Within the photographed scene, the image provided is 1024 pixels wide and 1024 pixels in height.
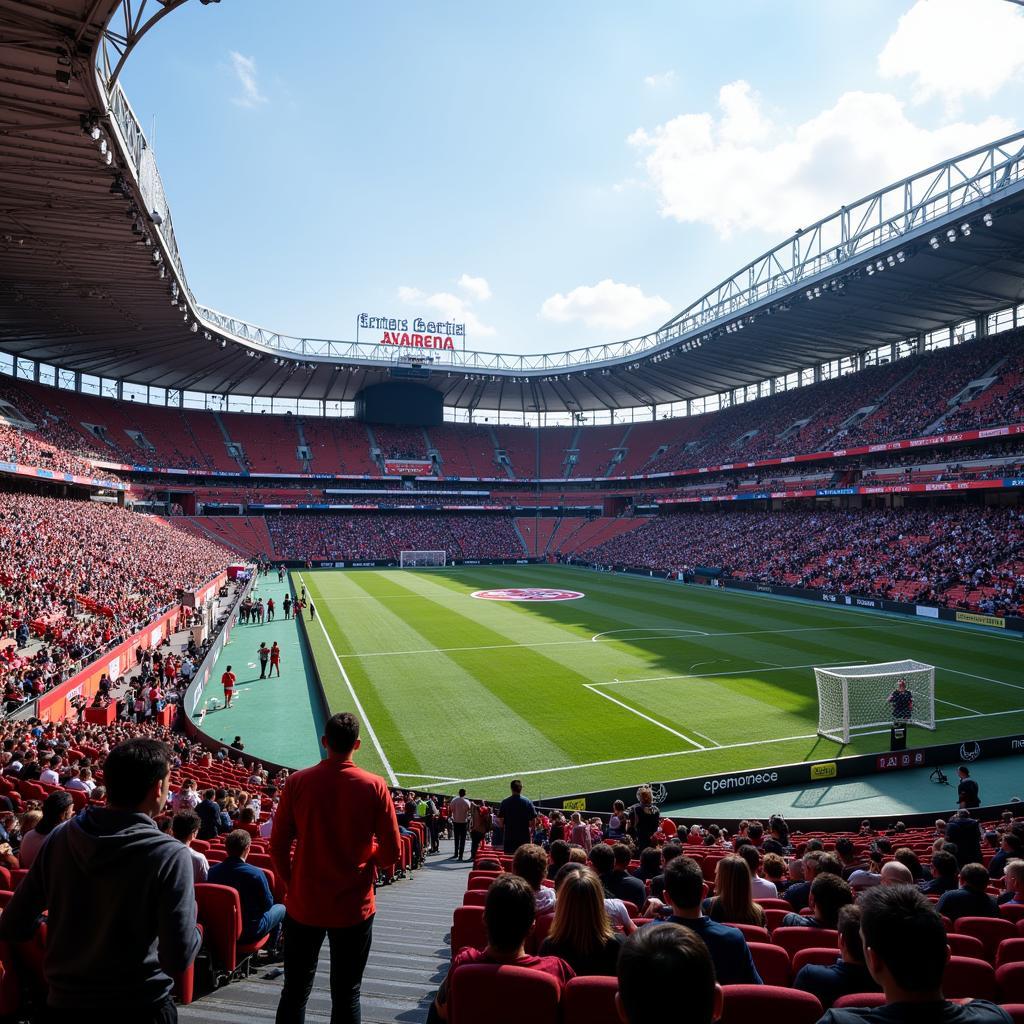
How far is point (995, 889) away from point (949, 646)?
2646 cm

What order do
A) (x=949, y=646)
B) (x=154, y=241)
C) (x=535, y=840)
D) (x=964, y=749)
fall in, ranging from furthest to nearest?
(x=949, y=646), (x=154, y=241), (x=964, y=749), (x=535, y=840)

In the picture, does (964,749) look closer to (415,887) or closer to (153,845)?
(415,887)

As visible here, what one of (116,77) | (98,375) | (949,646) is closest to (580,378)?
(98,375)

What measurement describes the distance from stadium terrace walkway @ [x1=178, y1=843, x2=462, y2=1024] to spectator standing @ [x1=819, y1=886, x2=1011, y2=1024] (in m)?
3.39

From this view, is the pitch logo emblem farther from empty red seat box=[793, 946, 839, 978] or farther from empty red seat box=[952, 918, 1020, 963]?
empty red seat box=[793, 946, 839, 978]


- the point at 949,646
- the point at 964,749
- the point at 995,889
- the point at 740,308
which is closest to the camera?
the point at 995,889

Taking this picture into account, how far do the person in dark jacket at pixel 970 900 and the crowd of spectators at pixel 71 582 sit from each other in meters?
20.2

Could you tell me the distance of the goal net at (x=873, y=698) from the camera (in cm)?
1903

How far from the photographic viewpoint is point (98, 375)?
68.6 metres

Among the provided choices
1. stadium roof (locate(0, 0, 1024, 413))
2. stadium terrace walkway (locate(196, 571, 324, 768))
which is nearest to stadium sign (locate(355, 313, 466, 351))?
stadium roof (locate(0, 0, 1024, 413))

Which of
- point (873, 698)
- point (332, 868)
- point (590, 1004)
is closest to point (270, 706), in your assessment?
point (873, 698)

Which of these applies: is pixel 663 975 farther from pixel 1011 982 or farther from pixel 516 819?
pixel 516 819

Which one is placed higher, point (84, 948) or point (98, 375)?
point (98, 375)

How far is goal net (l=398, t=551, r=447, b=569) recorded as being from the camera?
7031 centimetres
